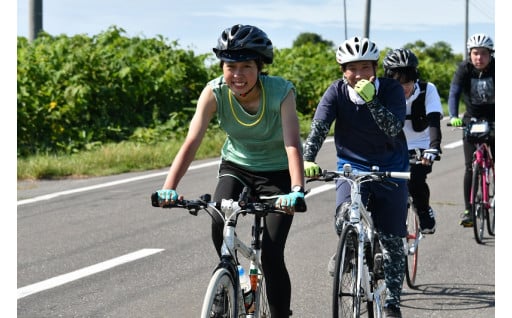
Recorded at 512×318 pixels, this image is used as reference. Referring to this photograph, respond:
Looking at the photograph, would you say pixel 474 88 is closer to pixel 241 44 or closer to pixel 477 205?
pixel 477 205

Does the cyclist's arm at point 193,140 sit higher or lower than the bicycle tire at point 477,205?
higher

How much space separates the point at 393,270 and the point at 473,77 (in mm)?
4086

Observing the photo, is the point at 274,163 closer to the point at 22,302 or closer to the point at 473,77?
the point at 22,302

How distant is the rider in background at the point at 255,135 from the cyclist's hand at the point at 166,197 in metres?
0.09

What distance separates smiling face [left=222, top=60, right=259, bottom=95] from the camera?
15.3ft

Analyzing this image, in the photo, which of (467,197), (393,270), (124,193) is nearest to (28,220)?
(124,193)

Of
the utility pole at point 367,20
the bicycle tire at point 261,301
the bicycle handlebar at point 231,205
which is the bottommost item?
the bicycle tire at point 261,301

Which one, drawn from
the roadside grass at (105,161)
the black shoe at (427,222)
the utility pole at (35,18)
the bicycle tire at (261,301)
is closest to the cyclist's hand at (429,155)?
the black shoe at (427,222)

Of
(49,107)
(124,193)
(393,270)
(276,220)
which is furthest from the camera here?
(49,107)

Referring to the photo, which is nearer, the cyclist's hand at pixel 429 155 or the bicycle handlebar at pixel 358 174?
the bicycle handlebar at pixel 358 174

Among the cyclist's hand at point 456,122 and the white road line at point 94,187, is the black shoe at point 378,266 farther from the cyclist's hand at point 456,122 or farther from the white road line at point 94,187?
the white road line at point 94,187

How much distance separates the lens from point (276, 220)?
16.1 feet

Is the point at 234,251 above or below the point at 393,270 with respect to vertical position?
above

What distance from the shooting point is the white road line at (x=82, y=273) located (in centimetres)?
709
